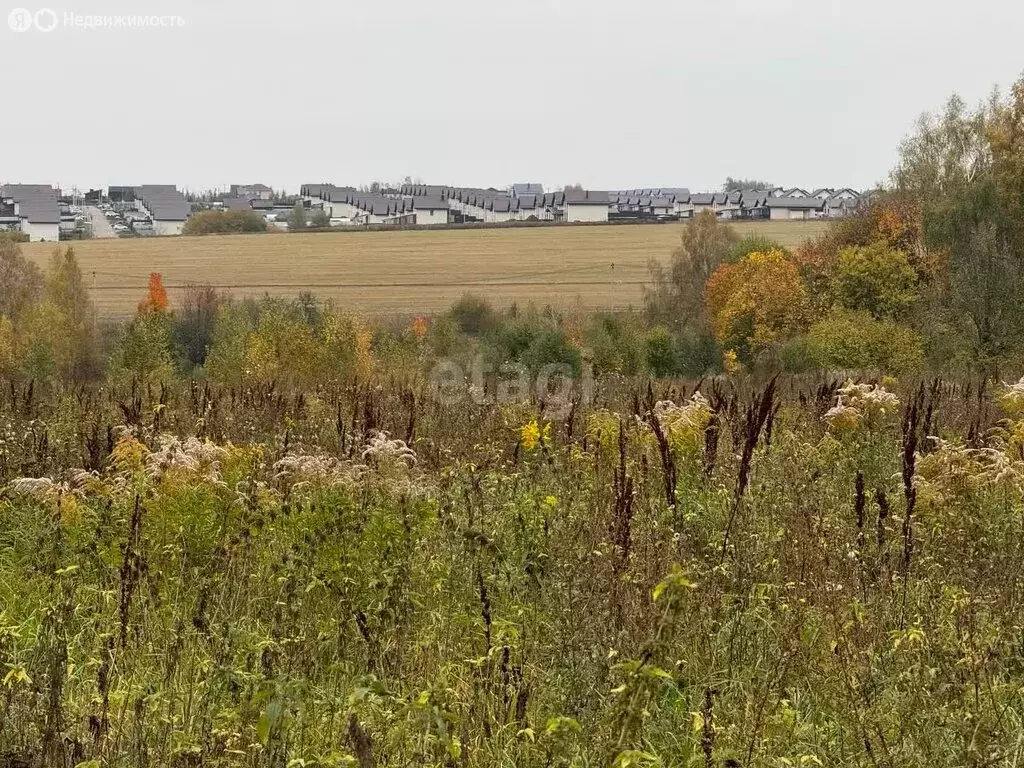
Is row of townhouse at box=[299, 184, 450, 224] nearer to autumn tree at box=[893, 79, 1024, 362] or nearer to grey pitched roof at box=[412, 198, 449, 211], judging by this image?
grey pitched roof at box=[412, 198, 449, 211]

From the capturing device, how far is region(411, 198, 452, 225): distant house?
134 meters

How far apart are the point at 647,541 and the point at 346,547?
61.5 inches

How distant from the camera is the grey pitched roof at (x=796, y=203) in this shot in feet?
437

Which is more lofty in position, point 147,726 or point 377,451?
point 377,451

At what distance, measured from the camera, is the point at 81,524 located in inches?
228

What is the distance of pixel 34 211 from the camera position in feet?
393

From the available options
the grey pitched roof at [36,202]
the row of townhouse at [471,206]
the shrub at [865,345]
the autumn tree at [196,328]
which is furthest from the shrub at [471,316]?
the grey pitched roof at [36,202]

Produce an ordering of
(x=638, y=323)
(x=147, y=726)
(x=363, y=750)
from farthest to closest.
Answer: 1. (x=638, y=323)
2. (x=147, y=726)
3. (x=363, y=750)

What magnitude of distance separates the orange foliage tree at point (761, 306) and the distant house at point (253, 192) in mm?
100926

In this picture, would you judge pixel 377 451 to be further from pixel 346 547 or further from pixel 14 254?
pixel 14 254

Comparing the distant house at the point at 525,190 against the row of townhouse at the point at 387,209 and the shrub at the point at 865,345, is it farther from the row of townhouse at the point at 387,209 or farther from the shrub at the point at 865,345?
the shrub at the point at 865,345

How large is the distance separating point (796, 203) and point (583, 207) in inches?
1099

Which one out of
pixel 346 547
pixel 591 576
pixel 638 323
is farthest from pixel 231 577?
pixel 638 323

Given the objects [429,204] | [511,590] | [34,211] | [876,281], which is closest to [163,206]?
[34,211]
